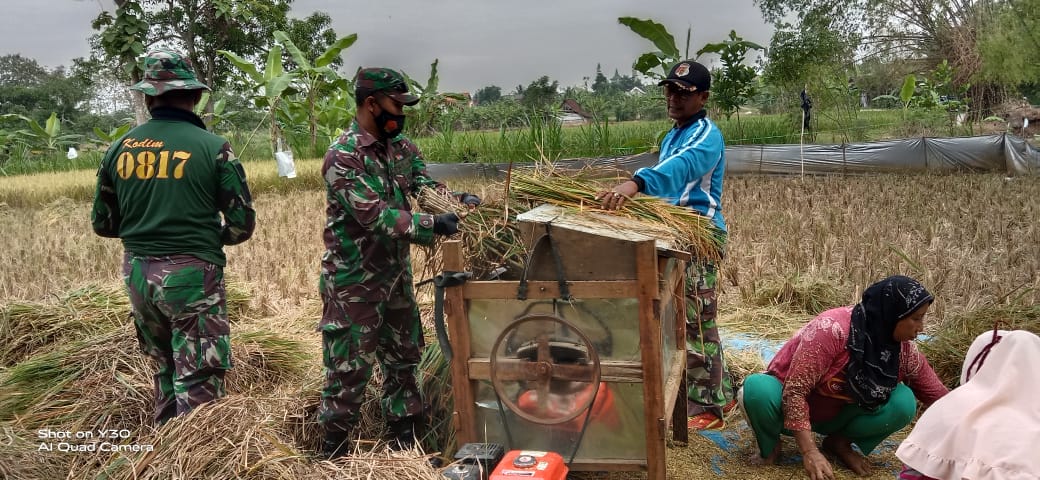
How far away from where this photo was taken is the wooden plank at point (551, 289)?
2.66m

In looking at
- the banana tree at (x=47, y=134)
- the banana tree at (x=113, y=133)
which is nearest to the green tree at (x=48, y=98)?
the banana tree at (x=47, y=134)

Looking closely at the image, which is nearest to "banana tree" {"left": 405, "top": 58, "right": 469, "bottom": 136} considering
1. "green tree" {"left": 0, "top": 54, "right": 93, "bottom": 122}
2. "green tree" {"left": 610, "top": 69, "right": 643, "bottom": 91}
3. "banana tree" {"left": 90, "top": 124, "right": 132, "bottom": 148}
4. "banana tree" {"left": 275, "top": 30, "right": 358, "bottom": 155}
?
"banana tree" {"left": 275, "top": 30, "right": 358, "bottom": 155}

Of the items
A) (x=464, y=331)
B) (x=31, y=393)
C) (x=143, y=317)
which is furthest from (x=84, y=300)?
(x=464, y=331)

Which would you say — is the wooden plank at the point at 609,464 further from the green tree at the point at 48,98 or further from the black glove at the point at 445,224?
the green tree at the point at 48,98

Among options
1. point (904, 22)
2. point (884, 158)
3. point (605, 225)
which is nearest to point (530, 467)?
point (605, 225)

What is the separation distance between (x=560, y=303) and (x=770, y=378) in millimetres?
1162

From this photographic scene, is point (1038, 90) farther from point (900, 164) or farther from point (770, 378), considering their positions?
point (770, 378)

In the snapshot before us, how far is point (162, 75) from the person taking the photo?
310 cm

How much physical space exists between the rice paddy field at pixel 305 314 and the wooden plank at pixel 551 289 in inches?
18.9

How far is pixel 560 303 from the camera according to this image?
2732mm

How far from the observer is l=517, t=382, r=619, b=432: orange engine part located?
9.09 ft

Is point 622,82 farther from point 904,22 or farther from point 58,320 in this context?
point 58,320

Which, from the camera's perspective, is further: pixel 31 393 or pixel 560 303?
pixel 31 393

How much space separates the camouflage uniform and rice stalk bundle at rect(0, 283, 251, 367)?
2.02 metres
